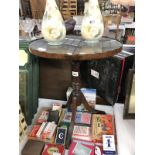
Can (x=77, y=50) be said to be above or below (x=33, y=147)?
above

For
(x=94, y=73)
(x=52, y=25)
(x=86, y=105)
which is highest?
(x=52, y=25)

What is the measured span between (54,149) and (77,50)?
489 millimetres

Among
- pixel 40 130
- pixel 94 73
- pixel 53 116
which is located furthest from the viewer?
pixel 94 73

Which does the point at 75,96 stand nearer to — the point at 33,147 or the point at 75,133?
the point at 75,133

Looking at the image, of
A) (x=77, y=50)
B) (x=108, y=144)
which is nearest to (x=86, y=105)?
(x=108, y=144)

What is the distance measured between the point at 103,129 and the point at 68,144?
0.69 ft

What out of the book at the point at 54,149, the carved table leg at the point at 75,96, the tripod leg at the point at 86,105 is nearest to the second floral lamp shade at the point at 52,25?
the carved table leg at the point at 75,96

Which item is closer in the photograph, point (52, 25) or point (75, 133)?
point (52, 25)

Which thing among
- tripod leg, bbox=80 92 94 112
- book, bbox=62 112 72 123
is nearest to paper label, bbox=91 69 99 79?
tripod leg, bbox=80 92 94 112

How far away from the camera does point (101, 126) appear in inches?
47.8

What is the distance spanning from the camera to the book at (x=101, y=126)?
3.74 ft

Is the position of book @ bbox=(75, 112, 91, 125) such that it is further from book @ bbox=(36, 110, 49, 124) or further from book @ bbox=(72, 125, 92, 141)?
book @ bbox=(36, 110, 49, 124)

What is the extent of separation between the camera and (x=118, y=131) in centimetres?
117
